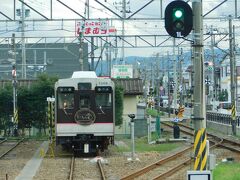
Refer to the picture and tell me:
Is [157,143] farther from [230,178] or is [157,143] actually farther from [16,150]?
[230,178]

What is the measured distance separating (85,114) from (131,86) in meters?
17.1

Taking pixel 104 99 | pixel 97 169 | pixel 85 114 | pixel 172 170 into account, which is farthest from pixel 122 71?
pixel 172 170

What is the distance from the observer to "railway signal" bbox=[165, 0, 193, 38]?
354 inches

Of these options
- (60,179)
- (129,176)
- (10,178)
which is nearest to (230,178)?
(129,176)

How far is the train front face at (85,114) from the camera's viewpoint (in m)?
22.0

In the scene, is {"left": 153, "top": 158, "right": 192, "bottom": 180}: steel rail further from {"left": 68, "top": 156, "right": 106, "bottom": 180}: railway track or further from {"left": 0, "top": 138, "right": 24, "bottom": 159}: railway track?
{"left": 0, "top": 138, "right": 24, "bottom": 159}: railway track

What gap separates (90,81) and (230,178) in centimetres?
937

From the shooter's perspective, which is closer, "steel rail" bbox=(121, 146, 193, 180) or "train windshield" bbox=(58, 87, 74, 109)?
"steel rail" bbox=(121, 146, 193, 180)

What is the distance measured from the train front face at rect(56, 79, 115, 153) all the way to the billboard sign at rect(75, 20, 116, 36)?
7754 mm

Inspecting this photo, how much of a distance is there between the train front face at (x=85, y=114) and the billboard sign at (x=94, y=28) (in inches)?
305

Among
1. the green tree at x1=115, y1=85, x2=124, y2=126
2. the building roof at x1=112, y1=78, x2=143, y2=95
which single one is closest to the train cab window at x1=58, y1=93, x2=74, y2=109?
the green tree at x1=115, y1=85, x2=124, y2=126

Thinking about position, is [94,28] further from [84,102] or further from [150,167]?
[150,167]

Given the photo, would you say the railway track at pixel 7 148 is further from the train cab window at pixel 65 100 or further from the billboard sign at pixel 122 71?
the billboard sign at pixel 122 71

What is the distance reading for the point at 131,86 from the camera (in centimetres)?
3900
